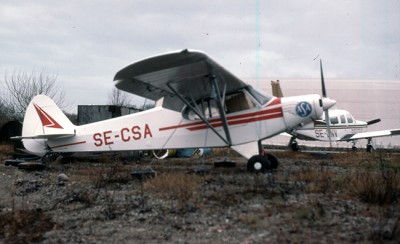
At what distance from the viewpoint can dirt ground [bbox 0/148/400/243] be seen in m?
4.86

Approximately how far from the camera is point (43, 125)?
41.4 feet

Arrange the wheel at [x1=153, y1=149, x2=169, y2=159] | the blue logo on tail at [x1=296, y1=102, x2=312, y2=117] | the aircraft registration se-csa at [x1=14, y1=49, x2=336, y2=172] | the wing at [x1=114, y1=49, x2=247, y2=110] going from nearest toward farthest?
the wing at [x1=114, y1=49, x2=247, y2=110] → the aircraft registration se-csa at [x1=14, y1=49, x2=336, y2=172] → the blue logo on tail at [x1=296, y1=102, x2=312, y2=117] → the wheel at [x1=153, y1=149, x2=169, y2=159]

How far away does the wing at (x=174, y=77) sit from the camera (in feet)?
27.2

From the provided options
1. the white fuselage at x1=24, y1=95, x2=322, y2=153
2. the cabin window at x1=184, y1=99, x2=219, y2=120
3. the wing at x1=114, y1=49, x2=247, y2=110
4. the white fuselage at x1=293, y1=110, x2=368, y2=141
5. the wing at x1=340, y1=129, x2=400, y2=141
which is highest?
the wing at x1=114, y1=49, x2=247, y2=110

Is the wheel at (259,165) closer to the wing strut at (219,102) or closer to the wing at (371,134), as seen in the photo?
the wing strut at (219,102)

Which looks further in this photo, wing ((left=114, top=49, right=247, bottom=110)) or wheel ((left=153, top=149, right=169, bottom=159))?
wheel ((left=153, top=149, right=169, bottom=159))

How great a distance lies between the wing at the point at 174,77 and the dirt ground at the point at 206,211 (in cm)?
223

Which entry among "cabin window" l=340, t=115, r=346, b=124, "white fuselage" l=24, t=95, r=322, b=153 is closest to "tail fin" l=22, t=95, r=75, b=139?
"white fuselage" l=24, t=95, r=322, b=153

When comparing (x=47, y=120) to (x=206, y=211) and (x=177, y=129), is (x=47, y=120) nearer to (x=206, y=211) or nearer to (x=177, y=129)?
(x=177, y=129)

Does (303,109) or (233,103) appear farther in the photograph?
(233,103)

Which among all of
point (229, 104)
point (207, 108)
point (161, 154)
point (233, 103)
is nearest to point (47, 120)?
point (207, 108)

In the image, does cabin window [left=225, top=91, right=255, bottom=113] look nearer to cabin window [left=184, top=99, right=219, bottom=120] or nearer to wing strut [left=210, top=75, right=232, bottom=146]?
cabin window [left=184, top=99, right=219, bottom=120]

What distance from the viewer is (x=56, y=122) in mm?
12672

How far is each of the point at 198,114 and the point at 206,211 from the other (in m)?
4.58
